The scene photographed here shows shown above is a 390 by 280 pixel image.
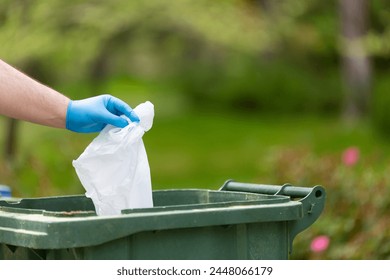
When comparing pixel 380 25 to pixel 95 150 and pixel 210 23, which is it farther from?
pixel 95 150

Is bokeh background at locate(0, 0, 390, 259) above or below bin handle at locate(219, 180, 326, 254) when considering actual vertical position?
above

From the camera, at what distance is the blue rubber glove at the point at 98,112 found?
3.42 meters

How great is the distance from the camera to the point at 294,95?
992 inches

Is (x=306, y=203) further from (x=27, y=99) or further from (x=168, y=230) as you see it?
(x=27, y=99)

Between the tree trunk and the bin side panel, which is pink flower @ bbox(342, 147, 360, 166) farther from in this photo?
the tree trunk

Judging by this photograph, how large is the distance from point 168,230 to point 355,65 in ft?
67.3

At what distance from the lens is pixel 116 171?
11.1 ft

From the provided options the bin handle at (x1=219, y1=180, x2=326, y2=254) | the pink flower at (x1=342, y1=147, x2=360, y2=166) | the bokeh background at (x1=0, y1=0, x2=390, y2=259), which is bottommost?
the bin handle at (x1=219, y1=180, x2=326, y2=254)

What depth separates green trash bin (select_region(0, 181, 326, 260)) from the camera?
9.40 ft

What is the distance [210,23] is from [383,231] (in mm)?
6192

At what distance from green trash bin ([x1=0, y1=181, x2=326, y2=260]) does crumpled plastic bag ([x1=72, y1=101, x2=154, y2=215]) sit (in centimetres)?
9

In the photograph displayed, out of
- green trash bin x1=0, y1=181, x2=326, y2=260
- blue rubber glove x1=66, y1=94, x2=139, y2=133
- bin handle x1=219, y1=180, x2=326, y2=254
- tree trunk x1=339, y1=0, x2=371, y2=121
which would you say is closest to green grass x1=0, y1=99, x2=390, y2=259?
tree trunk x1=339, y1=0, x2=371, y2=121

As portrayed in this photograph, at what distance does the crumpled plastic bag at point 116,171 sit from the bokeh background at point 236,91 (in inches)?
105

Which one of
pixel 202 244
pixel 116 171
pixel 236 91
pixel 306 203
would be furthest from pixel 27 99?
pixel 236 91
